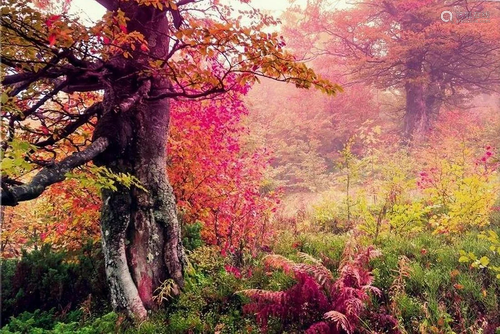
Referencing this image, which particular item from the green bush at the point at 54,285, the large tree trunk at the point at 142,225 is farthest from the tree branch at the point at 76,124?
the green bush at the point at 54,285

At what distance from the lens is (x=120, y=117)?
4387 millimetres

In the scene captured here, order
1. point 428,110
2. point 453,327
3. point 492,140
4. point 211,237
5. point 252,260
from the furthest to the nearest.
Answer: point 428,110 < point 492,140 < point 211,237 < point 252,260 < point 453,327

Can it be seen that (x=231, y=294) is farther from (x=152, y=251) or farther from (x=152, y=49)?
(x=152, y=49)

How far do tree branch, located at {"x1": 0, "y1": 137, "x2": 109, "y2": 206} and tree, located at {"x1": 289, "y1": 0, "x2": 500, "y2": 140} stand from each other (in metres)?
16.2

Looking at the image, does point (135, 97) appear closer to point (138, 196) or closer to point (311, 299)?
point (138, 196)

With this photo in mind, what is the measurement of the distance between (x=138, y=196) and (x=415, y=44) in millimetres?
16291

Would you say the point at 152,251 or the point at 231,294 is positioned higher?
the point at 152,251

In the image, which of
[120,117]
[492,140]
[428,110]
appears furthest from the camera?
[428,110]

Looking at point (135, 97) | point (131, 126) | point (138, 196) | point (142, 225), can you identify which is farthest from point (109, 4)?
point (142, 225)

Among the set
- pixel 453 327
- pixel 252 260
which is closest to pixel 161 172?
pixel 252 260

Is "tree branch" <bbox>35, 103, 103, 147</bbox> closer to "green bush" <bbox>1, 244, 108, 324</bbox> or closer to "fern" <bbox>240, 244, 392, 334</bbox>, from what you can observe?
"green bush" <bbox>1, 244, 108, 324</bbox>

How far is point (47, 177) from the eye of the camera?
3123mm

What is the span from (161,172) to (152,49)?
1792 mm

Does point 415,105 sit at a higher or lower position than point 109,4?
higher
